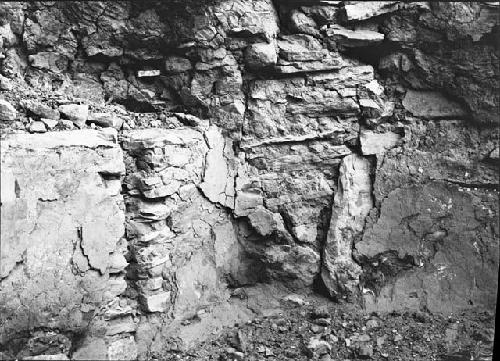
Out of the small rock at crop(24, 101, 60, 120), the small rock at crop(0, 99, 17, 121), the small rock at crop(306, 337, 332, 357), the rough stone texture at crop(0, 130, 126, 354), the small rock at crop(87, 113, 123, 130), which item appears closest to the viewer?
the rough stone texture at crop(0, 130, 126, 354)

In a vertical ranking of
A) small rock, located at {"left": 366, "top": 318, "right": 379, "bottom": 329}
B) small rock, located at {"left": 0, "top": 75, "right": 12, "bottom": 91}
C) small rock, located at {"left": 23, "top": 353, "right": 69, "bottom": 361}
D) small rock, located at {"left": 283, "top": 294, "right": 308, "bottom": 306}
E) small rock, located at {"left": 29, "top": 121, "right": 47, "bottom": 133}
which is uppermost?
small rock, located at {"left": 0, "top": 75, "right": 12, "bottom": 91}

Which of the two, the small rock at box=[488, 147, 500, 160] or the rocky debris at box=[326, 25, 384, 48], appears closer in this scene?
the rocky debris at box=[326, 25, 384, 48]

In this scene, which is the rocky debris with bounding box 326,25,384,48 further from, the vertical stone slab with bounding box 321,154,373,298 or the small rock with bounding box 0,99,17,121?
the small rock with bounding box 0,99,17,121

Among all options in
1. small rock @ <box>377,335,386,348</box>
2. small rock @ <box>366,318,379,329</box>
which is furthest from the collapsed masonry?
small rock @ <box>377,335,386,348</box>

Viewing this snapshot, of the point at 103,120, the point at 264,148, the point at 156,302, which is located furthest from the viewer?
the point at 264,148

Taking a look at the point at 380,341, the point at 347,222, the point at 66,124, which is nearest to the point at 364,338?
the point at 380,341

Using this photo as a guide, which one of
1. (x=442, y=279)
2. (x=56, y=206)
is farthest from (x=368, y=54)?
(x=56, y=206)

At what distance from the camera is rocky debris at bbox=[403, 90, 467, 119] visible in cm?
359

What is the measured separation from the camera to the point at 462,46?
3459 mm

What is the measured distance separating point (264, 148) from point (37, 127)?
4.31 ft

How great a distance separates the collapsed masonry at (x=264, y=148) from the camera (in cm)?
312

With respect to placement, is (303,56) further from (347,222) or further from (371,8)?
(347,222)

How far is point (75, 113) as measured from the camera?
3035mm

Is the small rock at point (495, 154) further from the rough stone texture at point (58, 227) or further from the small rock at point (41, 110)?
the small rock at point (41, 110)
